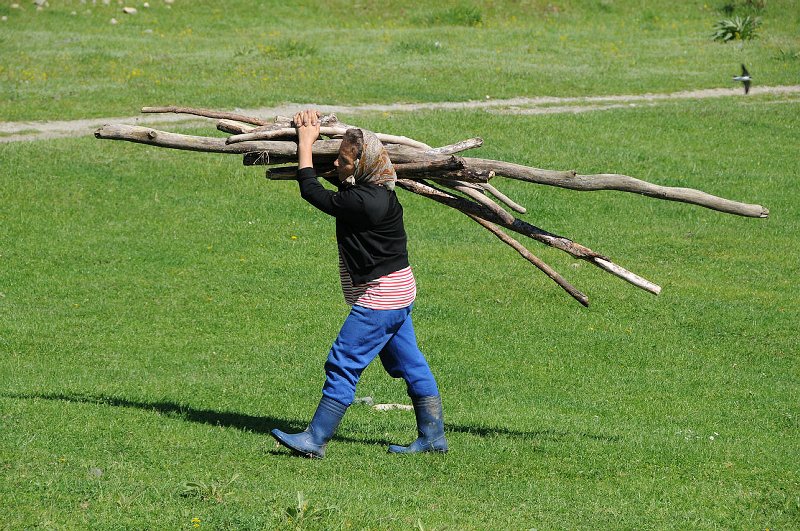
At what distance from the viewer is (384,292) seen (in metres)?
6.92

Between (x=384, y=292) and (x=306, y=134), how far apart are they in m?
1.13

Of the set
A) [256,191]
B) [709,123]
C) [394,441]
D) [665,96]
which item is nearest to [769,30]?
[665,96]

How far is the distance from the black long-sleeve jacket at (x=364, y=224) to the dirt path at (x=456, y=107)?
40.0ft

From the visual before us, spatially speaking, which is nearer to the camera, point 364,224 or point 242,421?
point 364,224

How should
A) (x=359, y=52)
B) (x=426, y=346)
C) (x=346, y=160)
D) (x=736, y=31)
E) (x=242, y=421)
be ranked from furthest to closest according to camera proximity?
(x=736, y=31) < (x=359, y=52) < (x=426, y=346) < (x=242, y=421) < (x=346, y=160)


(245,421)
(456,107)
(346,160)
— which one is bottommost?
(245,421)

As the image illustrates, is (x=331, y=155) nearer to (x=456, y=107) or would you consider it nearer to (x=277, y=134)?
(x=277, y=134)

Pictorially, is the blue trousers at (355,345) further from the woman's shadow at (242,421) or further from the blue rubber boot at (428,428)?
the woman's shadow at (242,421)

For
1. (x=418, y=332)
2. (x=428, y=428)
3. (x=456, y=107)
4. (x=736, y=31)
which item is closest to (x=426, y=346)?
(x=418, y=332)

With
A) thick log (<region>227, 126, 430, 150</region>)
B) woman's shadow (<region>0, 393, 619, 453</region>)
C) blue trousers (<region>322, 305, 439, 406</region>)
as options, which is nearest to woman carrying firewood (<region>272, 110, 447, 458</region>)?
blue trousers (<region>322, 305, 439, 406</region>)

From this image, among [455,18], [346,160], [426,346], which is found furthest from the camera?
[455,18]

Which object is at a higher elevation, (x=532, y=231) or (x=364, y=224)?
(x=364, y=224)

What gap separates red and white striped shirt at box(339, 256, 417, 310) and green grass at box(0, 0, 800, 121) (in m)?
13.2

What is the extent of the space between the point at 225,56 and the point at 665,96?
9.70 m
